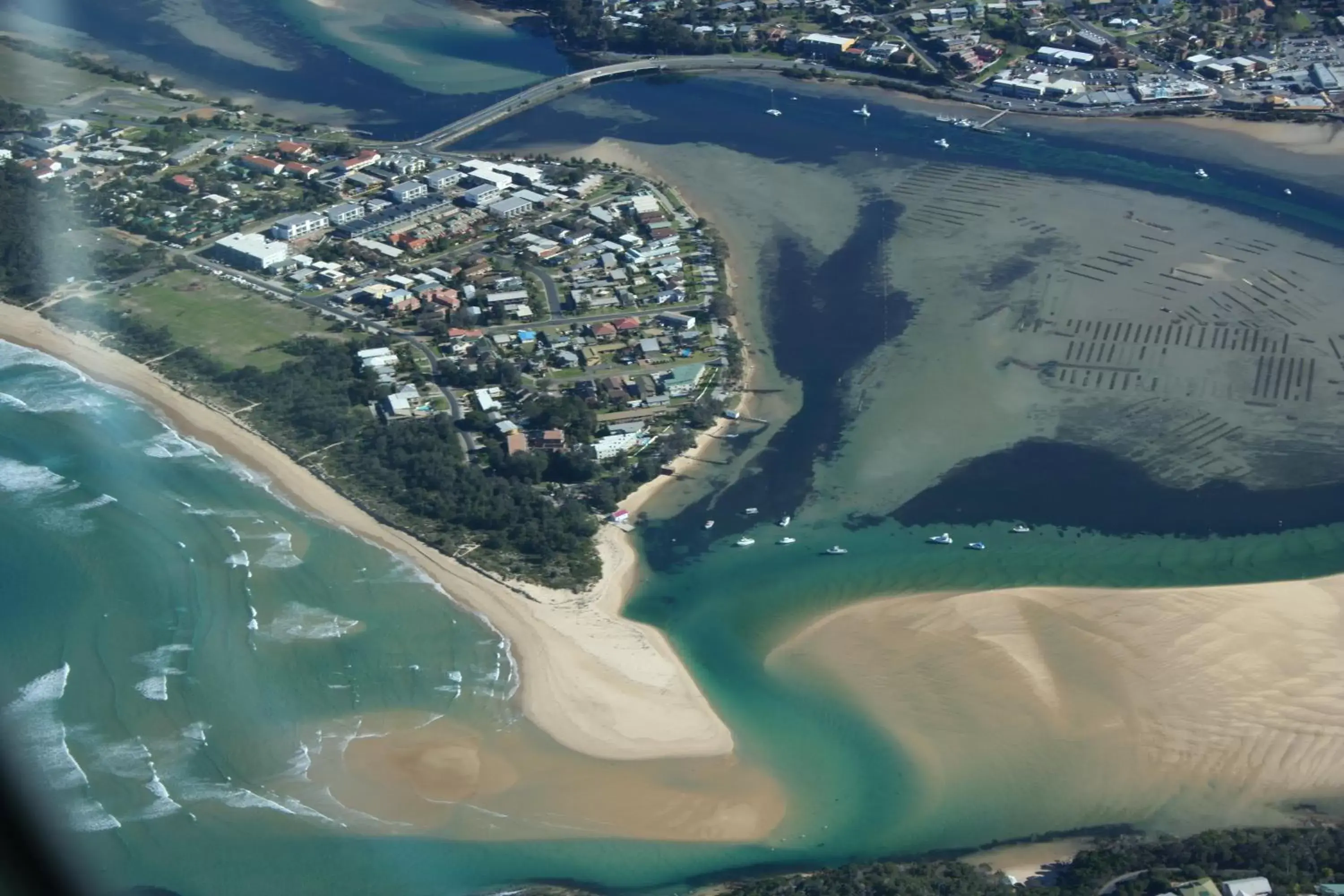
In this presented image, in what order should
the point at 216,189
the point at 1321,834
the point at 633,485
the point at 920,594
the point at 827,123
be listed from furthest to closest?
the point at 827,123 → the point at 216,189 → the point at 633,485 → the point at 920,594 → the point at 1321,834

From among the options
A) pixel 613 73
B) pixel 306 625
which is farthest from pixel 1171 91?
pixel 306 625

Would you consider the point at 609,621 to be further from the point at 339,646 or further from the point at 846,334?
the point at 846,334

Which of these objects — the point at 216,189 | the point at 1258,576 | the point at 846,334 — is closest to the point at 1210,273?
the point at 846,334

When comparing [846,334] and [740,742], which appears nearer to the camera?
[740,742]

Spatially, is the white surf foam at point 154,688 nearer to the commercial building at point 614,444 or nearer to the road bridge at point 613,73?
the commercial building at point 614,444

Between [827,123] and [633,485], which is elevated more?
[827,123]

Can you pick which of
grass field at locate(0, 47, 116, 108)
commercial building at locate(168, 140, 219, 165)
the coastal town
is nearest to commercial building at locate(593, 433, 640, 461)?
the coastal town

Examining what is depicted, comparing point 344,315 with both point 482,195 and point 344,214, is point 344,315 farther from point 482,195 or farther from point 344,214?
point 482,195
